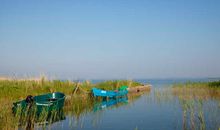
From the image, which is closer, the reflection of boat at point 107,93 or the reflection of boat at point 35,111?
the reflection of boat at point 35,111

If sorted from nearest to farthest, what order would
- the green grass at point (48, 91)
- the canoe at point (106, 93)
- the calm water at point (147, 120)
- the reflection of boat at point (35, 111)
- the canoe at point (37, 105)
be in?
the reflection of boat at point (35, 111), the calm water at point (147, 120), the canoe at point (37, 105), the green grass at point (48, 91), the canoe at point (106, 93)

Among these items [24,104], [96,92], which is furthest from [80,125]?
[96,92]

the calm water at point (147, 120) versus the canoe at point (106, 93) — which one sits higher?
the canoe at point (106, 93)

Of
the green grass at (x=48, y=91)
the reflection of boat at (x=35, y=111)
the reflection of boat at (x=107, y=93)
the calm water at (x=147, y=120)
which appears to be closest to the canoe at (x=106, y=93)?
the reflection of boat at (x=107, y=93)

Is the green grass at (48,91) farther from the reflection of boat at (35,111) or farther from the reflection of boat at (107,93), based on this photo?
the reflection of boat at (35,111)

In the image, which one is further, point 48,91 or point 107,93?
point 107,93

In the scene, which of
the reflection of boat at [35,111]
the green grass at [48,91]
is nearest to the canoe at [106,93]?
the green grass at [48,91]

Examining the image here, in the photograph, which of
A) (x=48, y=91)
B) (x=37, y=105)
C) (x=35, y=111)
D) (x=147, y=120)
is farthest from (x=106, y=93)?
(x=35, y=111)

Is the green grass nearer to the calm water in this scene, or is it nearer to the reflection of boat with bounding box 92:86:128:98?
the reflection of boat with bounding box 92:86:128:98

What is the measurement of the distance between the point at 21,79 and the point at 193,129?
1625 cm

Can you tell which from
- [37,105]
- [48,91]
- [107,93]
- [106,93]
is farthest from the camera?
[107,93]

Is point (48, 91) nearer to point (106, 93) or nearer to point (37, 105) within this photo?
point (106, 93)

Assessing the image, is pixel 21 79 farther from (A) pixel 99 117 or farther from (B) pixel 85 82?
(A) pixel 99 117

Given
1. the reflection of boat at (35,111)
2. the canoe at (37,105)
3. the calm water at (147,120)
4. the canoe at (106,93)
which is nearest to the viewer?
the reflection of boat at (35,111)
